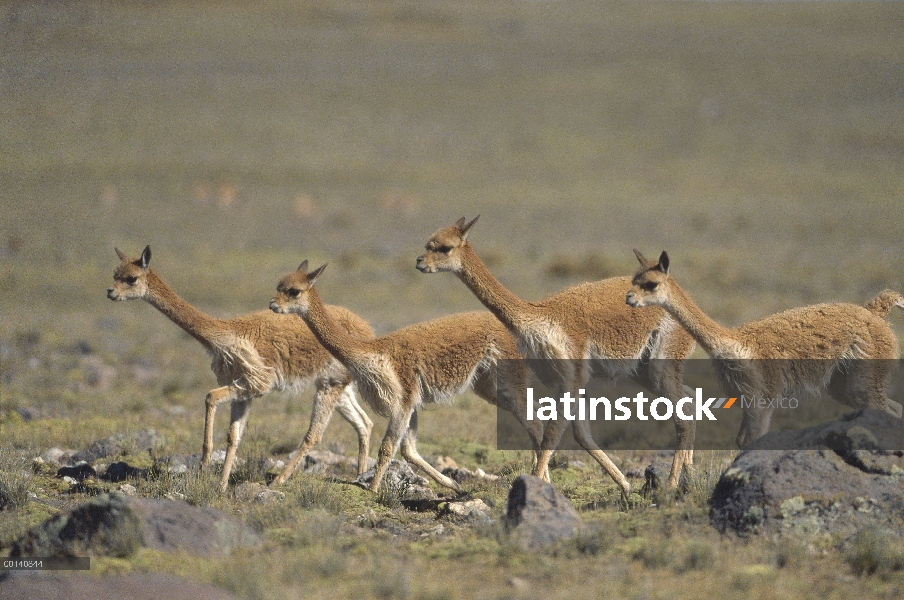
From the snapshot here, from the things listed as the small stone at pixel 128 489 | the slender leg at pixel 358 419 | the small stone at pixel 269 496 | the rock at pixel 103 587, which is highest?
the slender leg at pixel 358 419

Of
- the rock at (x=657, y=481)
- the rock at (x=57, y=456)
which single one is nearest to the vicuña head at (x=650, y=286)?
the rock at (x=657, y=481)

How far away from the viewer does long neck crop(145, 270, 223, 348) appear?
11102mm

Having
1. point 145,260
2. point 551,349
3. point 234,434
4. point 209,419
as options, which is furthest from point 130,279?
point 551,349

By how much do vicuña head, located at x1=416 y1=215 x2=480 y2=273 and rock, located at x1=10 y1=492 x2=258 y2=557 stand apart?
352cm

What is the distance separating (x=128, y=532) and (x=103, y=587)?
29.1 inches

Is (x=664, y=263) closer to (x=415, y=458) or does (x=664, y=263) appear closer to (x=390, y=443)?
(x=390, y=443)

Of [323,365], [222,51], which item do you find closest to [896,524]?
[323,365]

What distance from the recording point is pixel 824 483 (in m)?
7.95

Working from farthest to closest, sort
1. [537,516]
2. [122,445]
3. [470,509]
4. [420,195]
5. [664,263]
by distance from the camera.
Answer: [420,195], [122,445], [664,263], [470,509], [537,516]

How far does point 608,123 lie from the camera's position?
67.4 m

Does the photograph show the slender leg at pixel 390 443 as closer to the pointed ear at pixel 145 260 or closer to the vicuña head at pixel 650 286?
Result: the vicuña head at pixel 650 286

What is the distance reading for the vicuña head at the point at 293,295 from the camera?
33.8 ft

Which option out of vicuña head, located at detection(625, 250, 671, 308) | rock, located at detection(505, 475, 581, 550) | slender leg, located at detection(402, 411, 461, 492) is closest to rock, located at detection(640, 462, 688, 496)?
rock, located at detection(505, 475, 581, 550)

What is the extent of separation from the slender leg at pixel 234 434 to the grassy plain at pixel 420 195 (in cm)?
81
